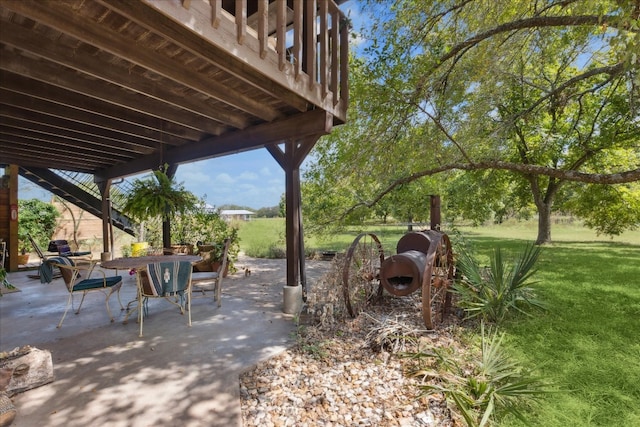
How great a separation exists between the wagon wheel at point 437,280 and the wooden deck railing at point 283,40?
1.96 meters

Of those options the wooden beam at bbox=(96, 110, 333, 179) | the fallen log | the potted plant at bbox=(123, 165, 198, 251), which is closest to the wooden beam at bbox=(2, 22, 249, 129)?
the wooden beam at bbox=(96, 110, 333, 179)

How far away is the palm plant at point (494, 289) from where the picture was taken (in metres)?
3.80

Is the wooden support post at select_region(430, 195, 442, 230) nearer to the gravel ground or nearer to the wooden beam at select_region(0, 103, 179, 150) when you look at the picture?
the gravel ground

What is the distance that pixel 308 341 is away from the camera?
3346 mm

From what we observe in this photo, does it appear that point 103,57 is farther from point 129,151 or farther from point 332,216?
point 332,216

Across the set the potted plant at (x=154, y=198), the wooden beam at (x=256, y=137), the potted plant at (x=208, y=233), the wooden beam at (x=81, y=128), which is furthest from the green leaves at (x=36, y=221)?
the potted plant at (x=154, y=198)

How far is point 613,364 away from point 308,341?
2907 millimetres

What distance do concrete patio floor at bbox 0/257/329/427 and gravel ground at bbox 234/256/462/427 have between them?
0.70 ft

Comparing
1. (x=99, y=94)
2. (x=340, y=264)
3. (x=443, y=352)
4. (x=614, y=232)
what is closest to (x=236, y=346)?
(x=340, y=264)

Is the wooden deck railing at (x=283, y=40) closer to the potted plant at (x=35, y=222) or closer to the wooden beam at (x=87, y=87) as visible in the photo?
the wooden beam at (x=87, y=87)

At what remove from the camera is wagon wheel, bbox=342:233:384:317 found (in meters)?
3.76

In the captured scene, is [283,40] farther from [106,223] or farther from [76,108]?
[106,223]

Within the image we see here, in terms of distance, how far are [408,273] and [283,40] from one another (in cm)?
267

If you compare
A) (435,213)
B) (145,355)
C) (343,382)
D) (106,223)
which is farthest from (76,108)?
(106,223)
